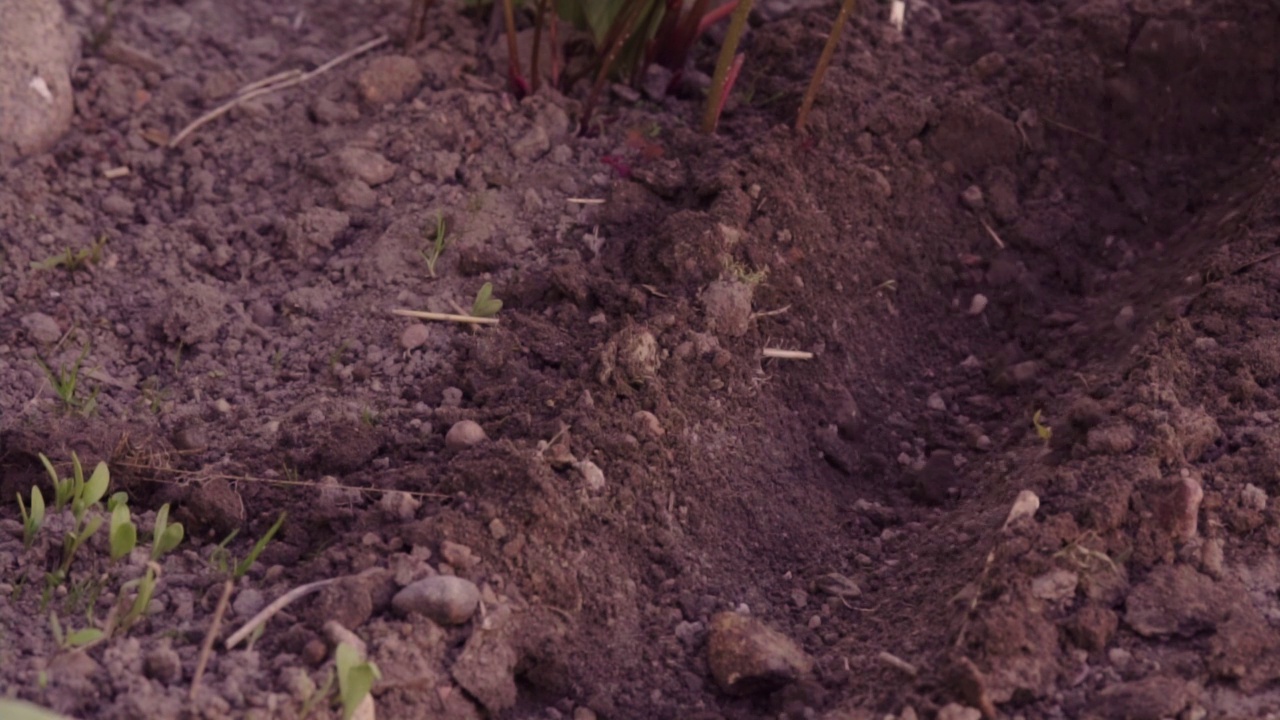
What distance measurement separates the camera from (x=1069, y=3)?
9.71 feet

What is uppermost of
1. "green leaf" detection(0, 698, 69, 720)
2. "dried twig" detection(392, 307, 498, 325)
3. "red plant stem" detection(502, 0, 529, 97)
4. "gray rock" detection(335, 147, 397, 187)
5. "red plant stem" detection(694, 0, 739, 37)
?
"red plant stem" detection(694, 0, 739, 37)

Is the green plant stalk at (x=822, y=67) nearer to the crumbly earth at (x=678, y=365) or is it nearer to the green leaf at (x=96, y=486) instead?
the crumbly earth at (x=678, y=365)

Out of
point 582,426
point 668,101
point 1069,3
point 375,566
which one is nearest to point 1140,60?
point 1069,3

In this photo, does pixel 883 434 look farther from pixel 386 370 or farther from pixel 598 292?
pixel 386 370

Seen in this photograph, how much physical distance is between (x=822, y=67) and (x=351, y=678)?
1494mm

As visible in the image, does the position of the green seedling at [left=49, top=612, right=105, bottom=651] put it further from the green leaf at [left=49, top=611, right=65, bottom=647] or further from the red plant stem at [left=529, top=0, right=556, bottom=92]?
the red plant stem at [left=529, top=0, right=556, bottom=92]

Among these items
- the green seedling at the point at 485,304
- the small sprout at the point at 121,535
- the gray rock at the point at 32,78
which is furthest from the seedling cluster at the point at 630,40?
the small sprout at the point at 121,535

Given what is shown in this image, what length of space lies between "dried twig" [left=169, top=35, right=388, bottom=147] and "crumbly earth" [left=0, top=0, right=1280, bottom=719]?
23mm

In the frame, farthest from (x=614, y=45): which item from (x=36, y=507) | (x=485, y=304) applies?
(x=36, y=507)

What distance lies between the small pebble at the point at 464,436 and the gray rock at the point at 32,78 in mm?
1240

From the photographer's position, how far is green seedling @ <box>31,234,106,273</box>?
241 cm

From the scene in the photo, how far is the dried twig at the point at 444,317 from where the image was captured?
2271mm

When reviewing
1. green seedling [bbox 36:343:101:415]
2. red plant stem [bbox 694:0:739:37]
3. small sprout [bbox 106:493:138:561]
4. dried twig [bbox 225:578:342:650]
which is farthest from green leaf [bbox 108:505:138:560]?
red plant stem [bbox 694:0:739:37]

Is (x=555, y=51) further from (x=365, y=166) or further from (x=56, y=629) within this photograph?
(x=56, y=629)
